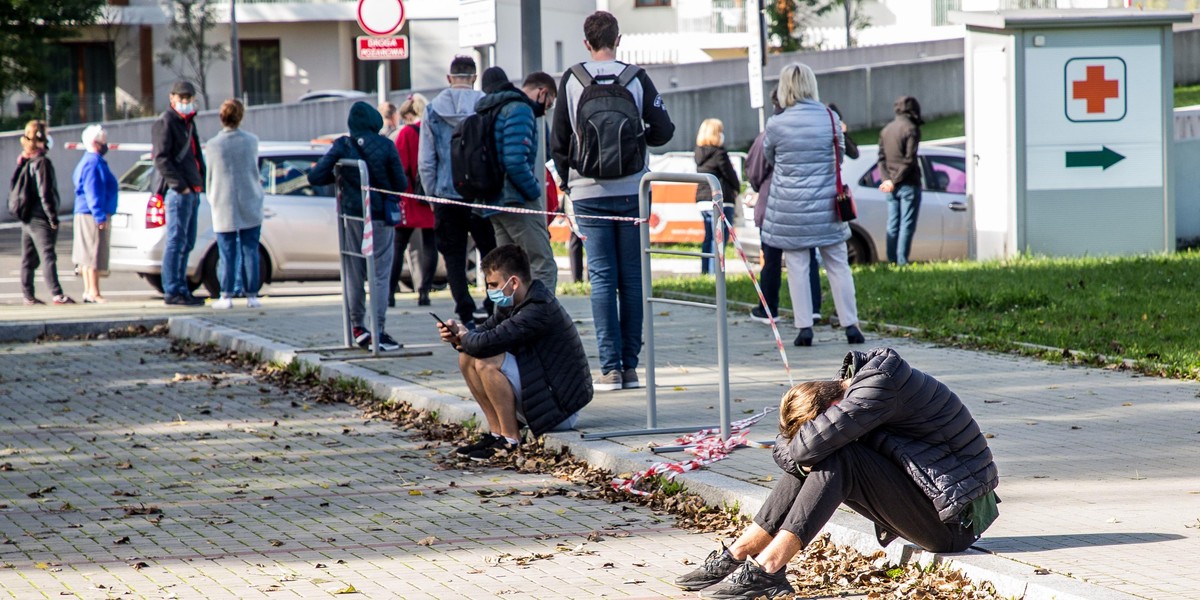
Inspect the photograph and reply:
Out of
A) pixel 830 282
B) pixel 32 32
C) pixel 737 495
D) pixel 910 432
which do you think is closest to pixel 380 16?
pixel 830 282

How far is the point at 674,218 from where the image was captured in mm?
20281

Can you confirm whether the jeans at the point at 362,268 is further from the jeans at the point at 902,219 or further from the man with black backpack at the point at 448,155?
the jeans at the point at 902,219

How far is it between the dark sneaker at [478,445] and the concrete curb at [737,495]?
287 millimetres

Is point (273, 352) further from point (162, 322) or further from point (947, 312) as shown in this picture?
point (947, 312)

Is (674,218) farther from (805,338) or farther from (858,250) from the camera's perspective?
(805,338)

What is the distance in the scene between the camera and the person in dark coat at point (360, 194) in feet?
35.6

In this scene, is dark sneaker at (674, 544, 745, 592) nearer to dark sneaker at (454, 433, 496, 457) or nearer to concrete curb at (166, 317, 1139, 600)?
concrete curb at (166, 317, 1139, 600)

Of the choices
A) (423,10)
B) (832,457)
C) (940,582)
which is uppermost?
(423,10)

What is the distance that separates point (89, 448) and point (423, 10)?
1231 inches

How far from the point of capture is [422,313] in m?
13.3

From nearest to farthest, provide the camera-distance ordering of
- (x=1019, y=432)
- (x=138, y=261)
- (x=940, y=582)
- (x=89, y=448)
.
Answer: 1. (x=940, y=582)
2. (x=1019, y=432)
3. (x=89, y=448)
4. (x=138, y=261)

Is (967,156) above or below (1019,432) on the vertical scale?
above

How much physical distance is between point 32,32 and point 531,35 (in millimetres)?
34560

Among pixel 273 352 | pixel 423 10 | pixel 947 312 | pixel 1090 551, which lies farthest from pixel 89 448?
pixel 423 10
